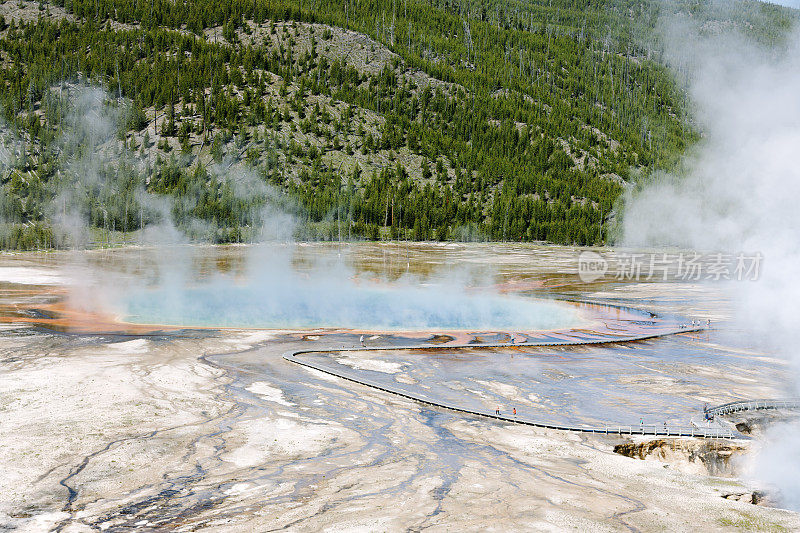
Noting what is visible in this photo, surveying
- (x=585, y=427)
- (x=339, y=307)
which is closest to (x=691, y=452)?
(x=585, y=427)

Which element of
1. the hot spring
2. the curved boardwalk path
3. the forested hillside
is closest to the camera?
the curved boardwalk path

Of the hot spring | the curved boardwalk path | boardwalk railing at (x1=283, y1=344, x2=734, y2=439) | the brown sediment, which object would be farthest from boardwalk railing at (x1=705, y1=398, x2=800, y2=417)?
the hot spring

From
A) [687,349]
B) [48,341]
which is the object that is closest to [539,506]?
[687,349]

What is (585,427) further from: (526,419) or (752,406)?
(752,406)

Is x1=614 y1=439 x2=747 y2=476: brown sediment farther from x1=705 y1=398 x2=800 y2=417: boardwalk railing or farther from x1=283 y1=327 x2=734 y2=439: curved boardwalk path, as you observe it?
x1=705 y1=398 x2=800 y2=417: boardwalk railing

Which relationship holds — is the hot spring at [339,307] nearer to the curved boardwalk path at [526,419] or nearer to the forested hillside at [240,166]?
the curved boardwalk path at [526,419]

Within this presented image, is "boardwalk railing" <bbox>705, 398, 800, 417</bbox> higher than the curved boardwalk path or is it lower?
higher

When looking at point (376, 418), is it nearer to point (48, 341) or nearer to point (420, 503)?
point (420, 503)

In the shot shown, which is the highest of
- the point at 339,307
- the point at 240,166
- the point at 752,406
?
the point at 240,166
